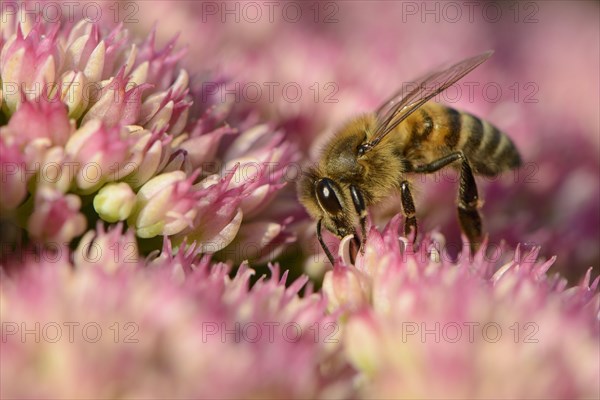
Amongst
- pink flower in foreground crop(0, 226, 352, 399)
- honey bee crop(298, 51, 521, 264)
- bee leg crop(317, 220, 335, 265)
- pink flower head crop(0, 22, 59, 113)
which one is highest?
pink flower head crop(0, 22, 59, 113)

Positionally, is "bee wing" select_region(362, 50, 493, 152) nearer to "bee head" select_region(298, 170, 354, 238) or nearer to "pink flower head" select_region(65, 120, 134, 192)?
"bee head" select_region(298, 170, 354, 238)

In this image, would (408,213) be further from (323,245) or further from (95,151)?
(95,151)

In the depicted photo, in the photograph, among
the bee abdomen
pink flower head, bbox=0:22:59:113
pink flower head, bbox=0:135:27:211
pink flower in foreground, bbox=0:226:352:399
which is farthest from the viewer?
the bee abdomen

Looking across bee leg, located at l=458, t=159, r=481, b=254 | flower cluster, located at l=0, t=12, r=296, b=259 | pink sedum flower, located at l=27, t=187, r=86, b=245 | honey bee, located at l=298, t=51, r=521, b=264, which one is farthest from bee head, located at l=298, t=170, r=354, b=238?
pink sedum flower, located at l=27, t=187, r=86, b=245

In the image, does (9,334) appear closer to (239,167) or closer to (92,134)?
(92,134)

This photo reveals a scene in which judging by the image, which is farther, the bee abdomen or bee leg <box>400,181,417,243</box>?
the bee abdomen

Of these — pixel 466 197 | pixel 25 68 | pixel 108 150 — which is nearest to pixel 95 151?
pixel 108 150

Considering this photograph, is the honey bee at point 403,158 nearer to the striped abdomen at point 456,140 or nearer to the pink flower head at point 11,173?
the striped abdomen at point 456,140

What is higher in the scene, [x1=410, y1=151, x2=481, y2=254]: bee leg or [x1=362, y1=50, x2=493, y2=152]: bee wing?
[x1=362, y1=50, x2=493, y2=152]: bee wing

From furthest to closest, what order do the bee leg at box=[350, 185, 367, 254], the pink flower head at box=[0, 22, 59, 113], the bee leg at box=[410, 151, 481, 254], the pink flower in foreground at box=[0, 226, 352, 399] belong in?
the bee leg at box=[410, 151, 481, 254], the bee leg at box=[350, 185, 367, 254], the pink flower head at box=[0, 22, 59, 113], the pink flower in foreground at box=[0, 226, 352, 399]
